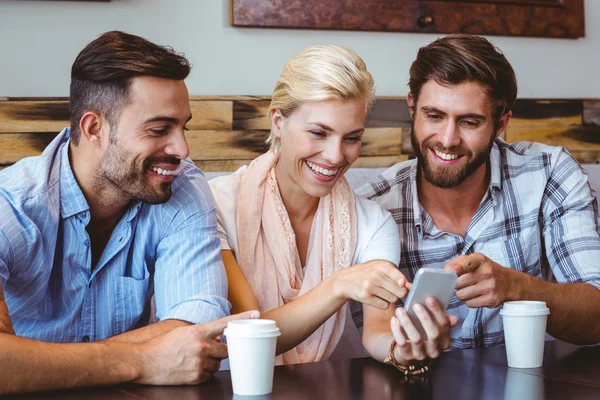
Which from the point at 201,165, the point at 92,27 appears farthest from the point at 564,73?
the point at 92,27

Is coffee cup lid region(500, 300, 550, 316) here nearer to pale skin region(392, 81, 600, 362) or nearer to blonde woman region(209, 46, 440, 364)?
pale skin region(392, 81, 600, 362)

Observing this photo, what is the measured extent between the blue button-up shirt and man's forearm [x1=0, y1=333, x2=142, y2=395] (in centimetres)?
27

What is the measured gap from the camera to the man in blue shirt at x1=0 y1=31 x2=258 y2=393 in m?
1.62

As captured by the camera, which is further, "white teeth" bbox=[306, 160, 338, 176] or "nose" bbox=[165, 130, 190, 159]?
"white teeth" bbox=[306, 160, 338, 176]

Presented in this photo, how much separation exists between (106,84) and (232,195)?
480 mm

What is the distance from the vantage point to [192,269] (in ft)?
5.51

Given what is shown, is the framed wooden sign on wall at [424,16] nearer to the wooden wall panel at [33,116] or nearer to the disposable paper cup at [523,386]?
the wooden wall panel at [33,116]

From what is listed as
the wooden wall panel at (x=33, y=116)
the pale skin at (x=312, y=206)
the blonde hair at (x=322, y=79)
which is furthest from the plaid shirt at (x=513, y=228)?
the wooden wall panel at (x=33, y=116)

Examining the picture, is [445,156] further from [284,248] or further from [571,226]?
[284,248]

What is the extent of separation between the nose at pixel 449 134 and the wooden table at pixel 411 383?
27.4 inches

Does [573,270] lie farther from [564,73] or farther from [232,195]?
[564,73]

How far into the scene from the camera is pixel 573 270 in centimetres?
209

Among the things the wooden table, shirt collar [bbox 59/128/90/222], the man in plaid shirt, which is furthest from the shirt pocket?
the man in plaid shirt

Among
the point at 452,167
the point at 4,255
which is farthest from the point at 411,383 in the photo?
the point at 452,167
